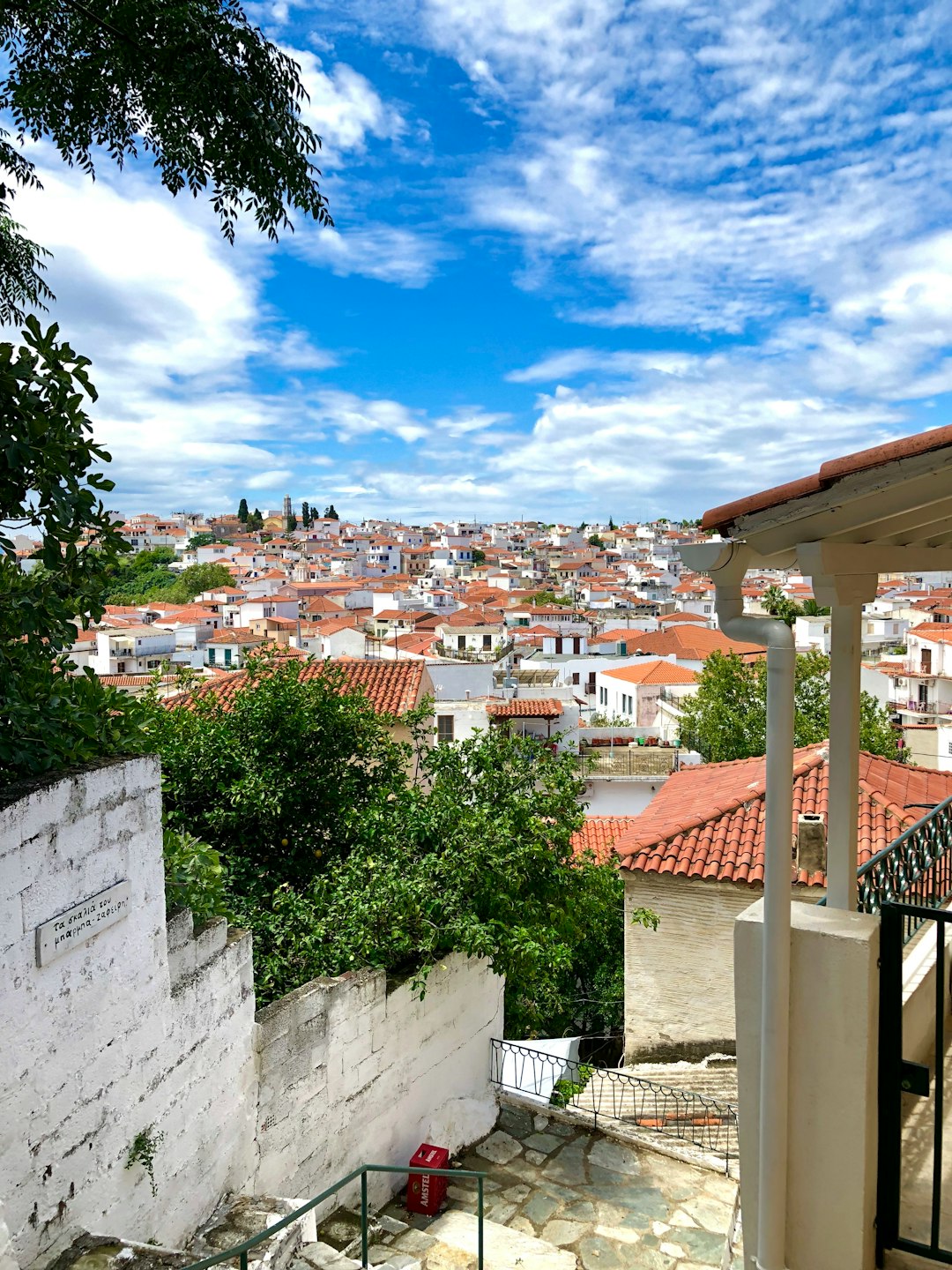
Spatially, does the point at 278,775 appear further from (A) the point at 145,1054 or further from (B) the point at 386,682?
(B) the point at 386,682

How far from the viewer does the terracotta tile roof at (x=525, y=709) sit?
98.1ft

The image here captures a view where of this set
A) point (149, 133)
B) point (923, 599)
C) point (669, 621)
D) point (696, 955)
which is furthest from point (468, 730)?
point (923, 599)

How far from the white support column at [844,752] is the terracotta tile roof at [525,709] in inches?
1002

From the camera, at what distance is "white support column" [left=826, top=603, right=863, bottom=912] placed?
3303 mm

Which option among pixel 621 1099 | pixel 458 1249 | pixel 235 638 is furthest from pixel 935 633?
pixel 458 1249

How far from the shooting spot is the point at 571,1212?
637cm

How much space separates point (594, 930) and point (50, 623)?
10.9 m

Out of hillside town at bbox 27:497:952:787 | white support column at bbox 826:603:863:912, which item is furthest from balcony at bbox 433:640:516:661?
white support column at bbox 826:603:863:912

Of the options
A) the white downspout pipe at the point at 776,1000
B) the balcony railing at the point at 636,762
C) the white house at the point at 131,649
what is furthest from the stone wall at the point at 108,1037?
the white house at the point at 131,649

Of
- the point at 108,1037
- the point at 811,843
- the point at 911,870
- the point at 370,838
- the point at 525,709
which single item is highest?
the point at 911,870

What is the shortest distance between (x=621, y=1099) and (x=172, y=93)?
992cm

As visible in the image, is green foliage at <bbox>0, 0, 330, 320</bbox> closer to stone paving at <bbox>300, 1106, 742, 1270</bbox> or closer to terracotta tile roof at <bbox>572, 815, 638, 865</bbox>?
stone paving at <bbox>300, 1106, 742, 1270</bbox>

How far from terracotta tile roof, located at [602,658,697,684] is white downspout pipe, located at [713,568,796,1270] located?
1492 inches

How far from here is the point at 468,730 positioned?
25859 mm
